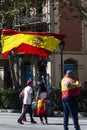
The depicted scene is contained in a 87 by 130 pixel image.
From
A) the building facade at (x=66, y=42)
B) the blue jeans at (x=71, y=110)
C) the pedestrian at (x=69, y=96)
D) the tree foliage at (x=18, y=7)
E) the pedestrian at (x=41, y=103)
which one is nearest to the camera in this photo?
the blue jeans at (x=71, y=110)

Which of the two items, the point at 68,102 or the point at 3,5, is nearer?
the point at 68,102

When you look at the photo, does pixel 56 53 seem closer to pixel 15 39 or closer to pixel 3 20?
pixel 3 20

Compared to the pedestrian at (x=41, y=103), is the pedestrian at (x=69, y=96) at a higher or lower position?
higher

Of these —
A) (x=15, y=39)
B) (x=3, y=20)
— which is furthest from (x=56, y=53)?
(x=15, y=39)

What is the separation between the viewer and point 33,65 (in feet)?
156

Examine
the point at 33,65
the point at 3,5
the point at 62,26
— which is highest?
the point at 3,5

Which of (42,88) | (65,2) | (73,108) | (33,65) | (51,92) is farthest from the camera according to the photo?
(33,65)

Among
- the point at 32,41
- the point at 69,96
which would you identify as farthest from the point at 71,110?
the point at 32,41

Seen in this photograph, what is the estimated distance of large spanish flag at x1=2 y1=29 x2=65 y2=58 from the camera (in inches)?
960

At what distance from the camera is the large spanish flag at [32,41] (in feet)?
80.0

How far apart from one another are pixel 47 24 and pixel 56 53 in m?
2.60

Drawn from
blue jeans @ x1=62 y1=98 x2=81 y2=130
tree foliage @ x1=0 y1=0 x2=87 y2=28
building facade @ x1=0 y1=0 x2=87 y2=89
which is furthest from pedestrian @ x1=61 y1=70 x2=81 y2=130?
building facade @ x1=0 y1=0 x2=87 y2=89

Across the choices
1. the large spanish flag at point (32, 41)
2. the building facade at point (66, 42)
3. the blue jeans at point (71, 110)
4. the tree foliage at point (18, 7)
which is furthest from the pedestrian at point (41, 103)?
the building facade at point (66, 42)

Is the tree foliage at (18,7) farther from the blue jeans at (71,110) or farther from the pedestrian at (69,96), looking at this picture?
the blue jeans at (71,110)
